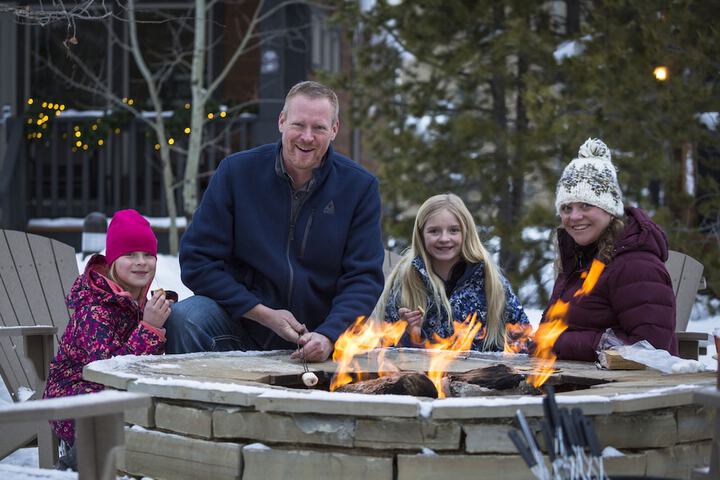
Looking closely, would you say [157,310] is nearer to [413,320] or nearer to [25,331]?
[25,331]

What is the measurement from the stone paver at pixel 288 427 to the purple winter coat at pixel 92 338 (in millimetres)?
1113

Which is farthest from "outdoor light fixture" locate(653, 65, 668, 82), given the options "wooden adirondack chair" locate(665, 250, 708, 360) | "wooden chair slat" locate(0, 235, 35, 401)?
"wooden chair slat" locate(0, 235, 35, 401)

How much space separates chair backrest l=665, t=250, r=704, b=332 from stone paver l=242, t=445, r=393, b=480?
3142 mm

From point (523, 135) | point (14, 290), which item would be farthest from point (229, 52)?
point (14, 290)

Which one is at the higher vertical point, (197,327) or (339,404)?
(197,327)

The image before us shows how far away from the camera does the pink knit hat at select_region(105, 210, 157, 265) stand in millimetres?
4445

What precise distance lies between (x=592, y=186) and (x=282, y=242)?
125cm

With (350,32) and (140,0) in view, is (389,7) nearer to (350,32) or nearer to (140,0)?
(350,32)

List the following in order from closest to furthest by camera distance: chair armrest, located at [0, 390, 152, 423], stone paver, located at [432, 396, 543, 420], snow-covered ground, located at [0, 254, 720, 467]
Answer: chair armrest, located at [0, 390, 152, 423] < stone paver, located at [432, 396, 543, 420] < snow-covered ground, located at [0, 254, 720, 467]

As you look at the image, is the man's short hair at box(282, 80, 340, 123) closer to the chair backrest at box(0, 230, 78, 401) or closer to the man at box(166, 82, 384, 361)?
the man at box(166, 82, 384, 361)

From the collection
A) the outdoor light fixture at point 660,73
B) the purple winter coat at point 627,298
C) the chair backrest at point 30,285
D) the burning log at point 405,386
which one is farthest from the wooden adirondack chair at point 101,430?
the outdoor light fixture at point 660,73

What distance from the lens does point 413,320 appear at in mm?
4852

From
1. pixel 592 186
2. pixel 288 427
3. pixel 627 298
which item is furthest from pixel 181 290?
pixel 288 427

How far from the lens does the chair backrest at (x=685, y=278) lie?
5.72 m
